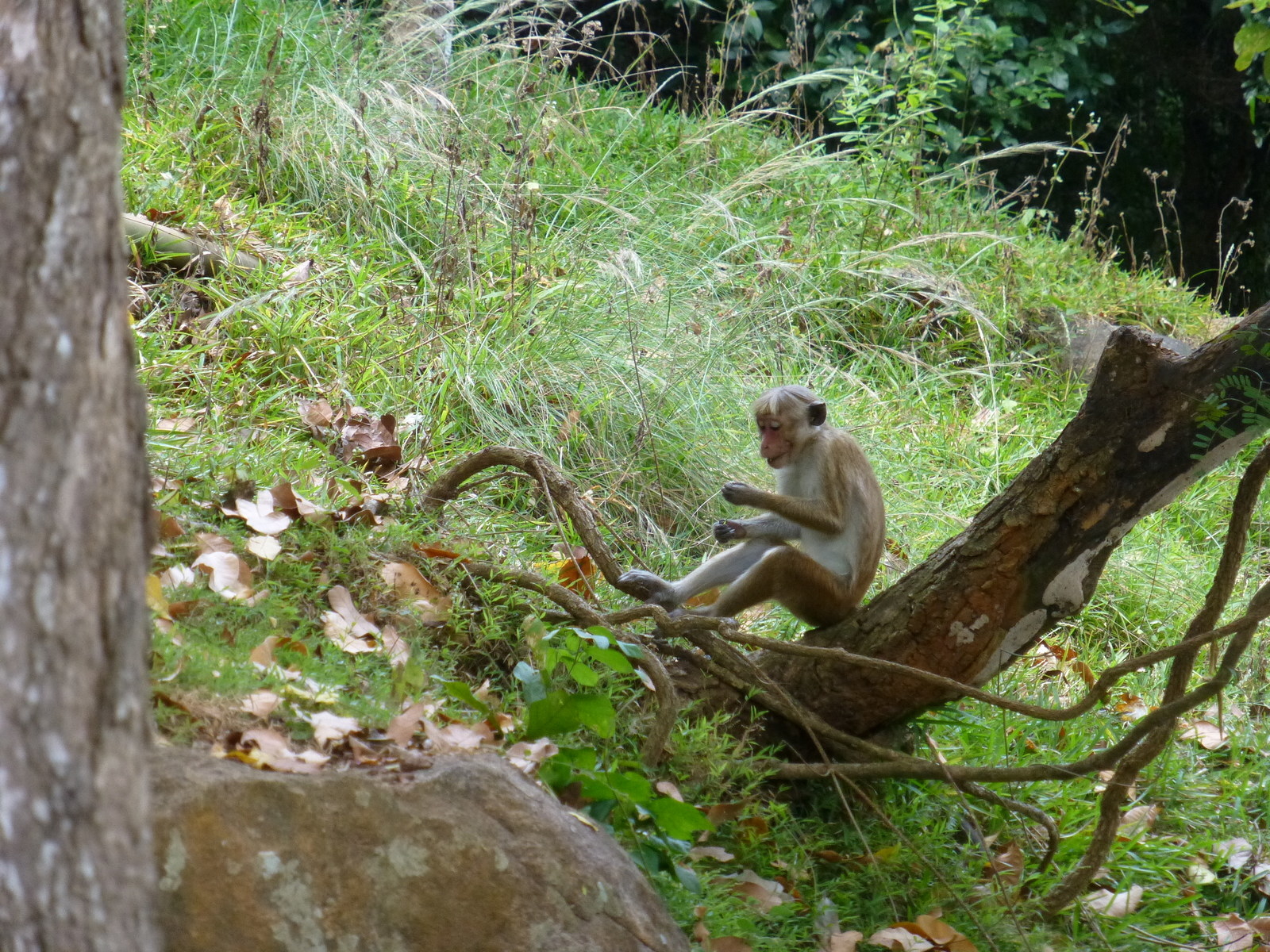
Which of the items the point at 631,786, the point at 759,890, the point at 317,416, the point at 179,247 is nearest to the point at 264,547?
the point at 317,416

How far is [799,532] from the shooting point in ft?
16.0

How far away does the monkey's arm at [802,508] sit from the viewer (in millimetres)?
4527

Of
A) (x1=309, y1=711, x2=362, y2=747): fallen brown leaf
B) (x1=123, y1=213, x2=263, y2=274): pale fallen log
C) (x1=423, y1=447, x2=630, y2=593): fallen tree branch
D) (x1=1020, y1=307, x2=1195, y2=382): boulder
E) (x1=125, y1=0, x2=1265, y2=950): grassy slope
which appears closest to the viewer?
(x1=309, y1=711, x2=362, y2=747): fallen brown leaf

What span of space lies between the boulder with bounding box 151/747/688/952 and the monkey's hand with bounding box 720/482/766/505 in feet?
6.75

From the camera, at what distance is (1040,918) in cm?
354

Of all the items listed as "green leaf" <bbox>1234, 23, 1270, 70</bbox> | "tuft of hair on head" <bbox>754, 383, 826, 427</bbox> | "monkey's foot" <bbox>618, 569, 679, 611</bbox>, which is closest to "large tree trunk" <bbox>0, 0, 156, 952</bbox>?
"green leaf" <bbox>1234, 23, 1270, 70</bbox>

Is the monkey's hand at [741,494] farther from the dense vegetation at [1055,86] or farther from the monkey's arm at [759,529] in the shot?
the dense vegetation at [1055,86]

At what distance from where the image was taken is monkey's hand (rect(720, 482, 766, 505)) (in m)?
4.49

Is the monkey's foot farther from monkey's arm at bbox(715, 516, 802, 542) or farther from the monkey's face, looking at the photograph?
the monkey's face

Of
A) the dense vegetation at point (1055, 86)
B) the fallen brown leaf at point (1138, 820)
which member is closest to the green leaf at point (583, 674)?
the fallen brown leaf at point (1138, 820)

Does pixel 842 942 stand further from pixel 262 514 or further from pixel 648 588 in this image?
pixel 262 514

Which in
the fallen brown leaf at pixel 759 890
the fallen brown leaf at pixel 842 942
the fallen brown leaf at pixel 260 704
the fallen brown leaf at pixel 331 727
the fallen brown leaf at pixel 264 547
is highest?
the fallen brown leaf at pixel 260 704

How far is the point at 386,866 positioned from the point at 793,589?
86.3 inches

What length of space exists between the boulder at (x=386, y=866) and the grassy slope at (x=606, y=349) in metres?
0.39
